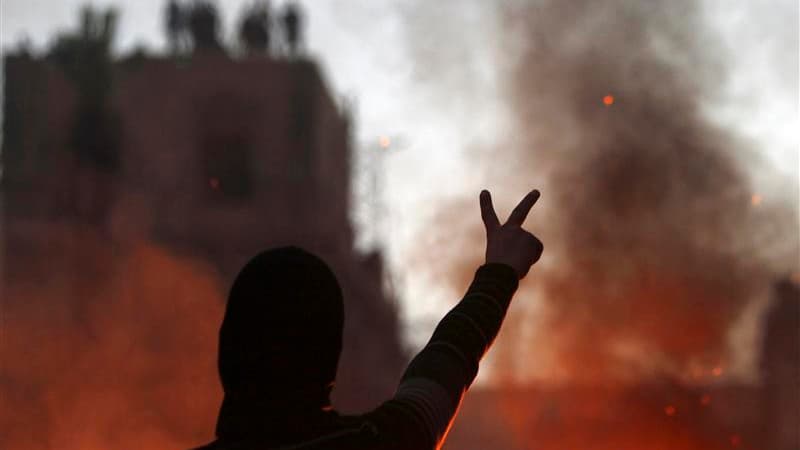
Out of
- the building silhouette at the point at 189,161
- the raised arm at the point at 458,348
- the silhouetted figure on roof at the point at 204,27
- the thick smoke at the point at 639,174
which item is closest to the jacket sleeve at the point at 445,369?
the raised arm at the point at 458,348

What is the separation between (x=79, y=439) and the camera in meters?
19.1

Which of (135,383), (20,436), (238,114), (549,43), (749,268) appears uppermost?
(238,114)

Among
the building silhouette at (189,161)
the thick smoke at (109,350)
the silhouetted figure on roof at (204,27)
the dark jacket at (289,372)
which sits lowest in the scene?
the dark jacket at (289,372)

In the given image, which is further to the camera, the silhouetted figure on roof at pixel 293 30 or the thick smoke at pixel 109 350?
the silhouetted figure on roof at pixel 293 30

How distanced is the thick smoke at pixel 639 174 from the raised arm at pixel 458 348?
475 inches

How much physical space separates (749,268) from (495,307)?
13237 mm

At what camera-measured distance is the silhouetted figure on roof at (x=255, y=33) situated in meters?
29.5

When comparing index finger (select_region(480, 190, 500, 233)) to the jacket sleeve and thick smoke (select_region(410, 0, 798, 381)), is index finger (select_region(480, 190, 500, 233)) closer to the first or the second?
the jacket sleeve

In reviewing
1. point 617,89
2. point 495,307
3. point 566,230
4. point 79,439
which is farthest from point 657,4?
point 495,307

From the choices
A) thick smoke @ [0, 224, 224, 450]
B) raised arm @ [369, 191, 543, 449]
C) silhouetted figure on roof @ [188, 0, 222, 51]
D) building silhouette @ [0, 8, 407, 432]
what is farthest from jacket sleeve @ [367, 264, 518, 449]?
silhouetted figure on roof @ [188, 0, 222, 51]

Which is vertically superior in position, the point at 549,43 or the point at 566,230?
the point at 549,43

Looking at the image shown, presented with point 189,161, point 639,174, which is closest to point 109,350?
point 189,161

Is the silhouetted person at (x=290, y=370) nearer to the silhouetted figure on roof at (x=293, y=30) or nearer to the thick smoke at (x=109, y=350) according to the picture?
the thick smoke at (x=109, y=350)

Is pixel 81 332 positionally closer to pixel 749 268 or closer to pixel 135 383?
pixel 135 383
